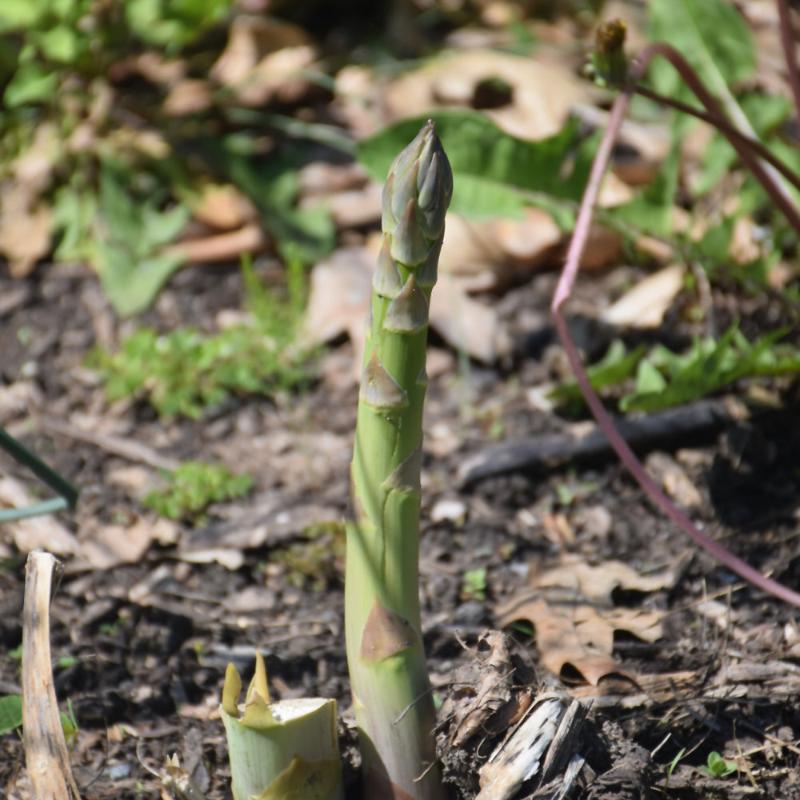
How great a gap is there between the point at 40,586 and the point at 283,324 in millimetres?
1443

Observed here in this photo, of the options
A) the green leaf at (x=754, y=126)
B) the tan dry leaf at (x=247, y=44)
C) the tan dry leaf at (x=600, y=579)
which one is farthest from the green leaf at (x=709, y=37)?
the tan dry leaf at (x=600, y=579)

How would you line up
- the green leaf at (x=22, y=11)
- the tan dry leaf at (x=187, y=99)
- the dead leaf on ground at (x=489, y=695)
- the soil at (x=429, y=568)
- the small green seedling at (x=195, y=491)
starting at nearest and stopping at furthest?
1. the dead leaf on ground at (x=489, y=695)
2. the soil at (x=429, y=568)
3. the small green seedling at (x=195, y=491)
4. the green leaf at (x=22, y=11)
5. the tan dry leaf at (x=187, y=99)

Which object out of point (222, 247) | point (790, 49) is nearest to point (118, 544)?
point (222, 247)

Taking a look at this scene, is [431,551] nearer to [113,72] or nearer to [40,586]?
[40,586]

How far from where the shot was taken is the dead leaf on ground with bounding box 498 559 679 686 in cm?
196

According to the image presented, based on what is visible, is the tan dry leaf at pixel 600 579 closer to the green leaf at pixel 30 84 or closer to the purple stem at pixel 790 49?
the purple stem at pixel 790 49

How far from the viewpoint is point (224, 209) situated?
132 inches

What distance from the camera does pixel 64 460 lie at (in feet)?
8.74

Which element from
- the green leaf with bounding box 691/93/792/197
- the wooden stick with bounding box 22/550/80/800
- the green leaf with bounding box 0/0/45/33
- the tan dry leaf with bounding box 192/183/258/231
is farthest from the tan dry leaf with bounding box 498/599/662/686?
the green leaf with bounding box 0/0/45/33

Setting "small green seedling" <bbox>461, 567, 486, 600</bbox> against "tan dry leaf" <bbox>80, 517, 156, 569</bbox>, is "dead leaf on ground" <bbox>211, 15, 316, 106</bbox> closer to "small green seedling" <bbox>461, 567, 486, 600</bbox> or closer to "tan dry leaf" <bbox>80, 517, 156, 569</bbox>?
"tan dry leaf" <bbox>80, 517, 156, 569</bbox>

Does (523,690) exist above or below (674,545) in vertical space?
above

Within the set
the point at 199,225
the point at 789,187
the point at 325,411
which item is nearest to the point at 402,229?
the point at 325,411

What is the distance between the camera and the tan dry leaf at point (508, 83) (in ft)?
11.2

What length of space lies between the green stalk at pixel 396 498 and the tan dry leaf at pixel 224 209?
199 centimetres
